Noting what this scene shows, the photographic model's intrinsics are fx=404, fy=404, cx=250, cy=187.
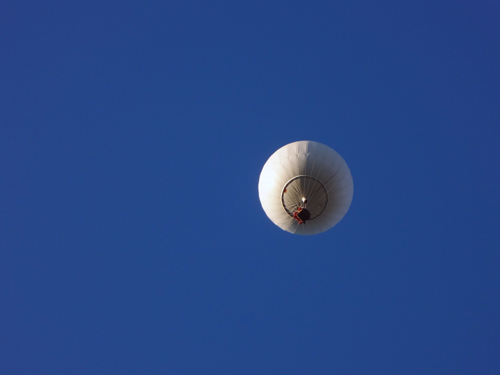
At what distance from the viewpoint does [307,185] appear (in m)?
20.8

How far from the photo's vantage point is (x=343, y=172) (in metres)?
21.4

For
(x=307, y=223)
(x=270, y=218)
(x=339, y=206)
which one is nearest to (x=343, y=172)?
(x=339, y=206)

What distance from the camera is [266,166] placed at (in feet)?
73.0

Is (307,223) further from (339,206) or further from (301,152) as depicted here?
(301,152)

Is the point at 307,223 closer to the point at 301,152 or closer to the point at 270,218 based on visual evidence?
the point at 270,218

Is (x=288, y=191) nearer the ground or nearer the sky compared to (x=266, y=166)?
nearer the ground

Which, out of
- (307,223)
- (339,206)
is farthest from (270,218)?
(339,206)

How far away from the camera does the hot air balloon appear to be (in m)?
20.8

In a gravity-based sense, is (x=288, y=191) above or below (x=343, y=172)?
below

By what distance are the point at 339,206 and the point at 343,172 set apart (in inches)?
72.9

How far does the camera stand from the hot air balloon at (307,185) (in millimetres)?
20828

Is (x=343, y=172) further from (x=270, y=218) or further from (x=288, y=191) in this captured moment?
(x=270, y=218)

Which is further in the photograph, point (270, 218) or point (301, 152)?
point (270, 218)

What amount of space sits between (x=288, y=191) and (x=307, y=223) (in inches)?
88.2
